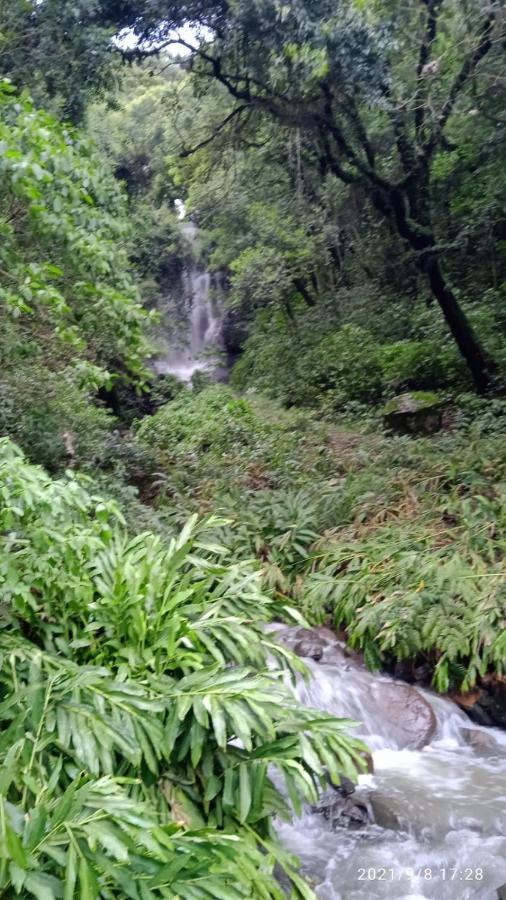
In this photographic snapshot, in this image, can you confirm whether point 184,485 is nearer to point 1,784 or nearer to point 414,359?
point 414,359

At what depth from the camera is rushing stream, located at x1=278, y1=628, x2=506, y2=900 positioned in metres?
4.32

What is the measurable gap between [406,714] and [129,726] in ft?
11.3

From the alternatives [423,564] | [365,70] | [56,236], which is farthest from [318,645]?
[365,70]

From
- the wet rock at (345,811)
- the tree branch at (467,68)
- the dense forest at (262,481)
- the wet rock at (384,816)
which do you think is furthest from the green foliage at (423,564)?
the tree branch at (467,68)

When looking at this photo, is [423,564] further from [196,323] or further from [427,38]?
[196,323]

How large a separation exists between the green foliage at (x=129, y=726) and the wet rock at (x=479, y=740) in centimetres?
240

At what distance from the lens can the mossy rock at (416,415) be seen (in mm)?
12469

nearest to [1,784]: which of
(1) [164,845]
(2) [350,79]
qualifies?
(1) [164,845]

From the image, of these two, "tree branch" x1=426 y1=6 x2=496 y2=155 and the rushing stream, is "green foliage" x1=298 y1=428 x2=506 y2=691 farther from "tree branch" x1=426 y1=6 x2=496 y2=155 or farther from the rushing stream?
"tree branch" x1=426 y1=6 x2=496 y2=155

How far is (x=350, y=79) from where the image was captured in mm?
10352

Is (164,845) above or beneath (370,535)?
beneath

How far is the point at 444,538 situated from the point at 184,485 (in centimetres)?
422

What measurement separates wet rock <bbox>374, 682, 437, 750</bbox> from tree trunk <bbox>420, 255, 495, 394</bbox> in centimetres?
756

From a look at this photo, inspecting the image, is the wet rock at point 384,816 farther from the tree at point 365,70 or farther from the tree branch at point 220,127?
the tree branch at point 220,127
